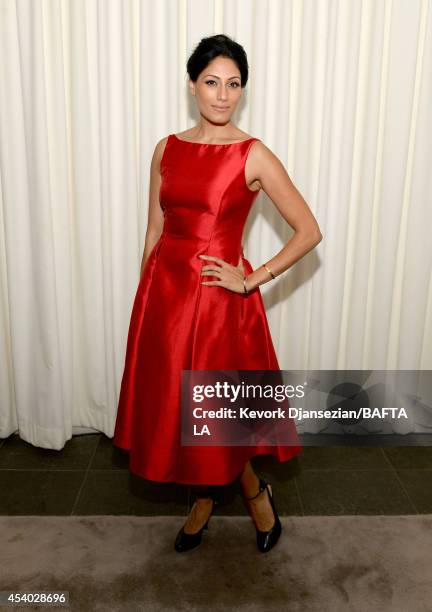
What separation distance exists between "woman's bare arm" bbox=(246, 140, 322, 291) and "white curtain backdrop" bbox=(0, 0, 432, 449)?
0.73 meters

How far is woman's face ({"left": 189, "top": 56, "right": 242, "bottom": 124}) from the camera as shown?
1.97m

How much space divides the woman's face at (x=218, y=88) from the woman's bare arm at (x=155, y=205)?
22cm

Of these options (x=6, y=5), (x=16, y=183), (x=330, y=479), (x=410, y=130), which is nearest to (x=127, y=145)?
(x=16, y=183)

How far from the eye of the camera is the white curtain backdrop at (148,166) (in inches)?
101

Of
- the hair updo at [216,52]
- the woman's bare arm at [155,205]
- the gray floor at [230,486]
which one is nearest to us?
the hair updo at [216,52]

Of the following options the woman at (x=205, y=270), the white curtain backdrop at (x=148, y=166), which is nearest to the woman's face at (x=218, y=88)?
the woman at (x=205, y=270)

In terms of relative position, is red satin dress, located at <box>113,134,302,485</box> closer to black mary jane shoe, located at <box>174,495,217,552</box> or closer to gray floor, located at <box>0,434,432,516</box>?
black mary jane shoe, located at <box>174,495,217,552</box>

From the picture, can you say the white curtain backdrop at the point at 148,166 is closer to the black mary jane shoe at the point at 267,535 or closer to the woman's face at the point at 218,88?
the woman's face at the point at 218,88

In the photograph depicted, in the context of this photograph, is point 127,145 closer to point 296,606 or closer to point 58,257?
point 58,257

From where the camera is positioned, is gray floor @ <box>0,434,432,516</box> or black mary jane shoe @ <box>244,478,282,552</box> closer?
black mary jane shoe @ <box>244,478,282,552</box>

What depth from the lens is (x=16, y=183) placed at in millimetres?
2678

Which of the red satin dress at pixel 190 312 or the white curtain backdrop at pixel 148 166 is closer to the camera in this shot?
the red satin dress at pixel 190 312

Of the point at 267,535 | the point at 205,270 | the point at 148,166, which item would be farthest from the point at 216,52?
the point at 267,535

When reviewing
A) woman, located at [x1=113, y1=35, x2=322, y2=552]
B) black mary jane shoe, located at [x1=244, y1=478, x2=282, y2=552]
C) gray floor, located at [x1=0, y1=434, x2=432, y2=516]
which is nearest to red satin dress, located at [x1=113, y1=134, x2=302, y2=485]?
woman, located at [x1=113, y1=35, x2=322, y2=552]
